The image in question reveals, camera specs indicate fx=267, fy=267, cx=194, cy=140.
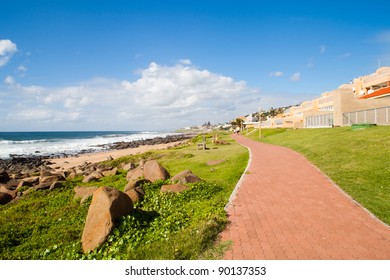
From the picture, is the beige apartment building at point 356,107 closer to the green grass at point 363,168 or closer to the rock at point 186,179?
the green grass at point 363,168

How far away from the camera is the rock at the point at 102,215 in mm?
6488

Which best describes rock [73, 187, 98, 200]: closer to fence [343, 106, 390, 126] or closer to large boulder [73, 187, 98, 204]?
large boulder [73, 187, 98, 204]

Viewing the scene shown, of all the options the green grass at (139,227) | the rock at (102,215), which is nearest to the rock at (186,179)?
the green grass at (139,227)

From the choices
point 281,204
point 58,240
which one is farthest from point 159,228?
point 281,204

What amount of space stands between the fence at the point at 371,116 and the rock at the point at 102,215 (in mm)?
27870

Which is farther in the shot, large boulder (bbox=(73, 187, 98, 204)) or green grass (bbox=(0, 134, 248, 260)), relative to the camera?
large boulder (bbox=(73, 187, 98, 204))

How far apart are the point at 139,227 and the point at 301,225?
4.17m

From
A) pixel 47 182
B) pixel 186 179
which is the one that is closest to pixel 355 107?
pixel 186 179

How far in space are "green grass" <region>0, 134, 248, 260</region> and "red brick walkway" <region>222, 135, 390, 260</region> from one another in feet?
1.90

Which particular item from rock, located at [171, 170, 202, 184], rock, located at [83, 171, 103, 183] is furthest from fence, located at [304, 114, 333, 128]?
rock, located at [83, 171, 103, 183]

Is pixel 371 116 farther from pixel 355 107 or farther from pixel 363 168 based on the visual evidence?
pixel 363 168

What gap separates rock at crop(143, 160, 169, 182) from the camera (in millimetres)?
13031

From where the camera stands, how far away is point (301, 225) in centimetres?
679
